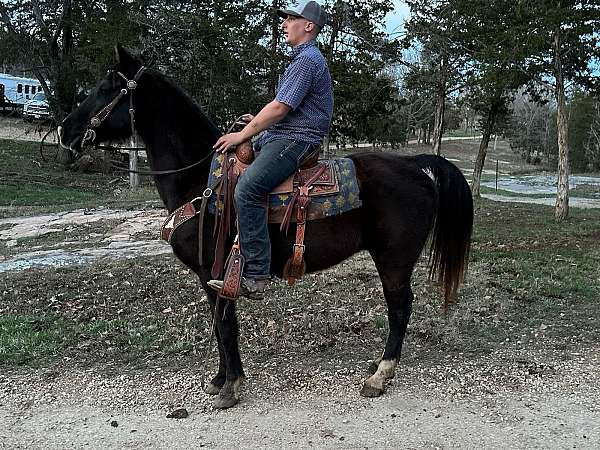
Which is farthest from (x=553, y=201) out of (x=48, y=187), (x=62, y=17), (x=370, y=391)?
(x=62, y=17)

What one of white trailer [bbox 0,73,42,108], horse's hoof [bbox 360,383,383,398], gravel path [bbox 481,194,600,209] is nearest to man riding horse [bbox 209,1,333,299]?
horse's hoof [bbox 360,383,383,398]

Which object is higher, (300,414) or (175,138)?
(175,138)

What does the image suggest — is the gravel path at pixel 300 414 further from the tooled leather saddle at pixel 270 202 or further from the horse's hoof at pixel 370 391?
the tooled leather saddle at pixel 270 202

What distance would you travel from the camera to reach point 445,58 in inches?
614

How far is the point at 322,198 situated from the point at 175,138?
121 cm

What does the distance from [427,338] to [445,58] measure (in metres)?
11.9

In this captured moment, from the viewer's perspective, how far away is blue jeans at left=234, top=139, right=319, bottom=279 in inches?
155

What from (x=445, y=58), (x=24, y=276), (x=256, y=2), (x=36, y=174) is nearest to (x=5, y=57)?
(x=36, y=174)

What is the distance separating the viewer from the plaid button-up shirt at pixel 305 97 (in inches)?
150

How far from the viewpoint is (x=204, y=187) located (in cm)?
430

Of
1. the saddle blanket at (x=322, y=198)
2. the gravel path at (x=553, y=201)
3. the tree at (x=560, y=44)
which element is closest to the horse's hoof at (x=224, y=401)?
the saddle blanket at (x=322, y=198)

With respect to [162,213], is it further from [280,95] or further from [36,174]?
[36,174]

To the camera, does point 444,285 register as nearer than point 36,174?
Yes

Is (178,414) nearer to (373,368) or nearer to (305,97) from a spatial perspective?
(373,368)
